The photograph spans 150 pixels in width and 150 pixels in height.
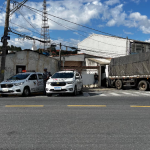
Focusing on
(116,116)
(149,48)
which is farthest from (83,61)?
(116,116)

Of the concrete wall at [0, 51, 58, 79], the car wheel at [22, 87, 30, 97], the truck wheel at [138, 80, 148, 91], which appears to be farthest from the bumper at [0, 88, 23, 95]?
the truck wheel at [138, 80, 148, 91]

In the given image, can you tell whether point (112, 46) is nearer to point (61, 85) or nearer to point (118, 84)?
point (118, 84)

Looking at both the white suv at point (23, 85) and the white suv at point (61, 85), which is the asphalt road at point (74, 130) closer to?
the white suv at point (61, 85)

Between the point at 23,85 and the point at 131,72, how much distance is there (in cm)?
1066

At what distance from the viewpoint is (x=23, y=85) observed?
1269 centimetres

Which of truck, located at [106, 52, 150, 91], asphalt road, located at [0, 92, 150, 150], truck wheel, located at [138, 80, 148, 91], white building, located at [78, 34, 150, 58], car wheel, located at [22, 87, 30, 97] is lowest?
asphalt road, located at [0, 92, 150, 150]

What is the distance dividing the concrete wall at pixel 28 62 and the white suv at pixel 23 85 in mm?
7038

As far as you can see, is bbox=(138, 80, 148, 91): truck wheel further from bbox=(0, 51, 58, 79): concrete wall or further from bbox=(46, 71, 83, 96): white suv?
bbox=(0, 51, 58, 79): concrete wall

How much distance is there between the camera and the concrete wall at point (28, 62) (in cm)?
2042

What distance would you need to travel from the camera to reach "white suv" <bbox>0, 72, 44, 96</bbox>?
40.6 feet

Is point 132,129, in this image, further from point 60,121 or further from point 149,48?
point 149,48

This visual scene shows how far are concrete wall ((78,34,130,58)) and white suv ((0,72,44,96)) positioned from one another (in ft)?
71.4

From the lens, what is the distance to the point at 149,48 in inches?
1398

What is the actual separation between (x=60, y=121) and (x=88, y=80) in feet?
53.5
